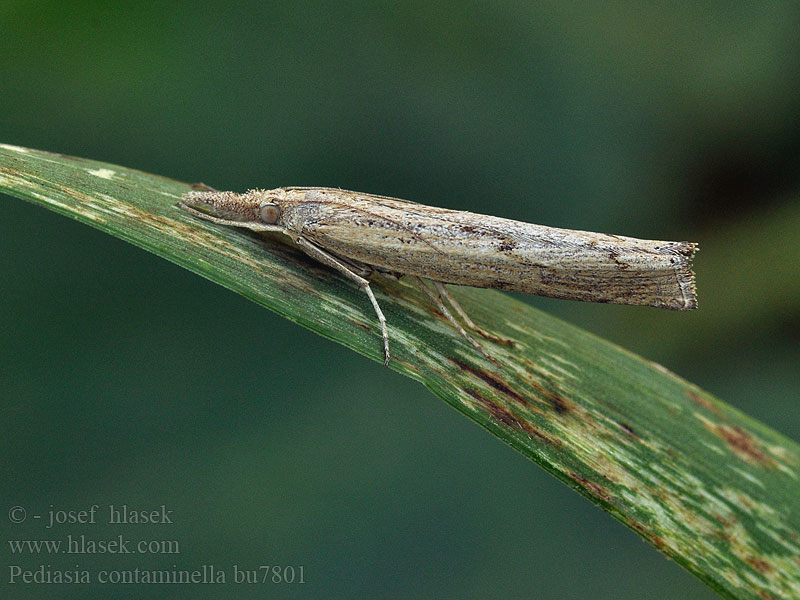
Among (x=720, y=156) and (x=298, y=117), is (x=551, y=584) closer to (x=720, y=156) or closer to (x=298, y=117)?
(x=298, y=117)

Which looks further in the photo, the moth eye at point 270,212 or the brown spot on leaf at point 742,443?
the moth eye at point 270,212

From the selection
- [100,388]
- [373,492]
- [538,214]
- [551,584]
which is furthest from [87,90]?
[551,584]

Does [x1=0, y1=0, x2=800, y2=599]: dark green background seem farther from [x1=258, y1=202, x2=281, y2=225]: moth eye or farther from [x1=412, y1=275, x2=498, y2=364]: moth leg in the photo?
[x1=412, y1=275, x2=498, y2=364]: moth leg

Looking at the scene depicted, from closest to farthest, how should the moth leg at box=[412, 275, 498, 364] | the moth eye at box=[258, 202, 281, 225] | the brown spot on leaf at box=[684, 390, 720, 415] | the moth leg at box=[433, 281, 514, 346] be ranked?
1. the moth leg at box=[412, 275, 498, 364]
2. the moth leg at box=[433, 281, 514, 346]
3. the brown spot on leaf at box=[684, 390, 720, 415]
4. the moth eye at box=[258, 202, 281, 225]

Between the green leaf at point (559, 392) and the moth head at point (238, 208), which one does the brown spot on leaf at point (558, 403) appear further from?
the moth head at point (238, 208)

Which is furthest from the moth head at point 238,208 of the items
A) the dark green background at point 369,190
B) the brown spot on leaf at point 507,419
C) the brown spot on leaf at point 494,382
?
the brown spot on leaf at point 507,419

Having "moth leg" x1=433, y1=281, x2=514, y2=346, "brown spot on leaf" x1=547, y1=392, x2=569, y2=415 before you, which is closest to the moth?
"moth leg" x1=433, y1=281, x2=514, y2=346
